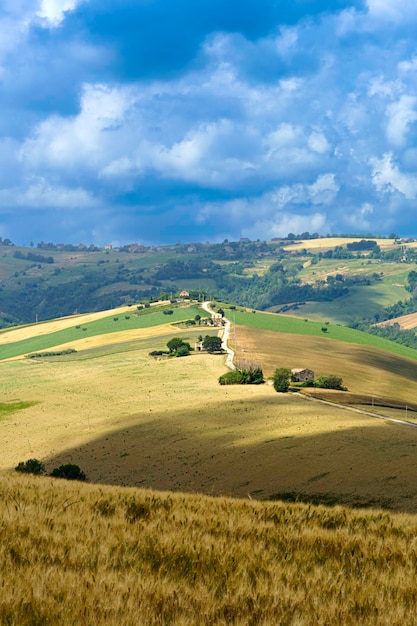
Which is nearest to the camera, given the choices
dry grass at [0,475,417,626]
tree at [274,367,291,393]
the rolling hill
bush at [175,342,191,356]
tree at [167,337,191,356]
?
dry grass at [0,475,417,626]

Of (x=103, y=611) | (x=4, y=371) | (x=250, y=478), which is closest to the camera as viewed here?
(x=103, y=611)

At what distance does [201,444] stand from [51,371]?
9383 centimetres

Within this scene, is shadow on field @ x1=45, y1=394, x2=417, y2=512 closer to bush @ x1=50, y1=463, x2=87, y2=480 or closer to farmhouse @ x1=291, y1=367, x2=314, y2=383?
bush @ x1=50, y1=463, x2=87, y2=480

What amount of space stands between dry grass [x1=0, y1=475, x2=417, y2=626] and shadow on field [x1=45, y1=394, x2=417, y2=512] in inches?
1015

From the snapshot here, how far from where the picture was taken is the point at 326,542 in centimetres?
1334

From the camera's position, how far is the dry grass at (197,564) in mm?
9070

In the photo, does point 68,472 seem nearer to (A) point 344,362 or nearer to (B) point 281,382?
(B) point 281,382

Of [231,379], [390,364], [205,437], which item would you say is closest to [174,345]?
[231,379]

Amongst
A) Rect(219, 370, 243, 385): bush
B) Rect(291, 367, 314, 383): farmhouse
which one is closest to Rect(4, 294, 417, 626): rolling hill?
Rect(219, 370, 243, 385): bush

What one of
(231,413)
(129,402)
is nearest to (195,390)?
(129,402)

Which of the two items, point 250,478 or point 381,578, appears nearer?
point 381,578

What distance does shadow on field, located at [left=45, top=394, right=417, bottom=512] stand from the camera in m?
47.8

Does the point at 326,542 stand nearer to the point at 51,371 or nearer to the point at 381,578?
the point at 381,578

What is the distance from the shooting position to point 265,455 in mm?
63281
